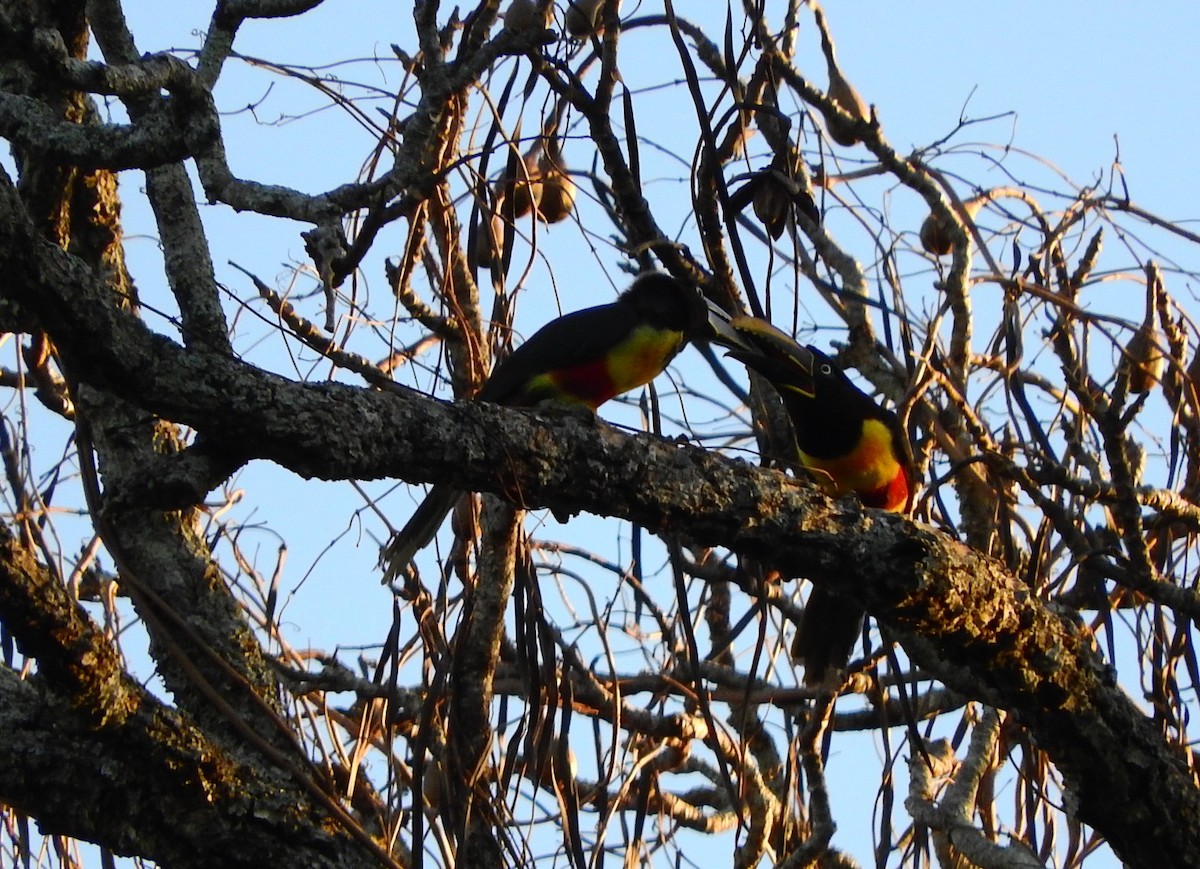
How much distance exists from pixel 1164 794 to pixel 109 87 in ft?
6.86

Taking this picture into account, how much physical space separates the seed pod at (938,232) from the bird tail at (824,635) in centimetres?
108

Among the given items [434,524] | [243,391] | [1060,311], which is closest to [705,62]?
[1060,311]

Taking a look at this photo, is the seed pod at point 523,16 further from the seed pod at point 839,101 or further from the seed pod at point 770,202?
the seed pod at point 839,101

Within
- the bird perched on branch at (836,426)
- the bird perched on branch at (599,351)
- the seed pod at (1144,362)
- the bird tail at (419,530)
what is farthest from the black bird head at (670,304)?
the seed pod at (1144,362)

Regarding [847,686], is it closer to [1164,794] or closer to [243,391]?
[1164,794]

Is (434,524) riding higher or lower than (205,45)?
lower

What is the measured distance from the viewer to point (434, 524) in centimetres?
341

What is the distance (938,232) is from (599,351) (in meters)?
1.12

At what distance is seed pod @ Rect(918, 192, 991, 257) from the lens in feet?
13.1

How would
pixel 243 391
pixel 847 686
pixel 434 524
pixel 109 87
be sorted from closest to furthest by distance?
pixel 243 391 < pixel 109 87 < pixel 434 524 < pixel 847 686

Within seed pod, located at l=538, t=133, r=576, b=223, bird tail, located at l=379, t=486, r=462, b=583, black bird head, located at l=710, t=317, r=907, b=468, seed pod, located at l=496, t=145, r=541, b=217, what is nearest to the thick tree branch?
bird tail, located at l=379, t=486, r=462, b=583

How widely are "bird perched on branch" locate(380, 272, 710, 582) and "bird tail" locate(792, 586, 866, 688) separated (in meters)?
0.80

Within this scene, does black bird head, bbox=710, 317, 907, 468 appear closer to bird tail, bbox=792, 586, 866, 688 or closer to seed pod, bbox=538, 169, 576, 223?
bird tail, bbox=792, 586, 866, 688

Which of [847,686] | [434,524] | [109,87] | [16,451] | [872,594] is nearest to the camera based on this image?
[109,87]
